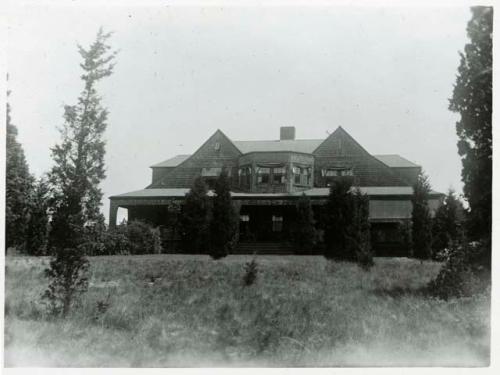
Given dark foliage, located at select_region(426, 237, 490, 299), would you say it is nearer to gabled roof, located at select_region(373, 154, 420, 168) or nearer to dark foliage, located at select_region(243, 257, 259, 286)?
dark foliage, located at select_region(243, 257, 259, 286)

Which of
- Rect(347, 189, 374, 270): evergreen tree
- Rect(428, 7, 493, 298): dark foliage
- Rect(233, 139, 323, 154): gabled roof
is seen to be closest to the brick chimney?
Rect(233, 139, 323, 154): gabled roof

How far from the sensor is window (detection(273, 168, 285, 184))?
1014 inches

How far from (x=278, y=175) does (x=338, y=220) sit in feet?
30.8

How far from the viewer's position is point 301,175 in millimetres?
26234

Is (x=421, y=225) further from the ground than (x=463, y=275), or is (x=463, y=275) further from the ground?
(x=421, y=225)

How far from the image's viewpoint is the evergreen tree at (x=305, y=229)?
2034cm

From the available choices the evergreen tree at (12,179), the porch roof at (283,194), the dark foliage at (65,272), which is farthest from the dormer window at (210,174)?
the dark foliage at (65,272)

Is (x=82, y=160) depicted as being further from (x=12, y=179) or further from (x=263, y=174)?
(x=263, y=174)

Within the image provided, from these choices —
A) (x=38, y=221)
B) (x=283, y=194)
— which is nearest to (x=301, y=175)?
(x=283, y=194)

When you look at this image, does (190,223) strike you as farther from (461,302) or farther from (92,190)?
(461,302)

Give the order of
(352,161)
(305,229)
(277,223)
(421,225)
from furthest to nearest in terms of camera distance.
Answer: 1. (352,161)
2. (277,223)
3. (305,229)
4. (421,225)

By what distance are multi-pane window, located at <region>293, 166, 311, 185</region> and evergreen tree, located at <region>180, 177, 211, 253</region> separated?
7586mm

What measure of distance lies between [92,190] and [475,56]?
37.2ft
